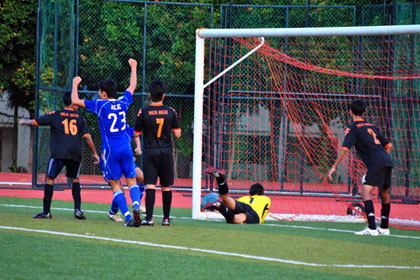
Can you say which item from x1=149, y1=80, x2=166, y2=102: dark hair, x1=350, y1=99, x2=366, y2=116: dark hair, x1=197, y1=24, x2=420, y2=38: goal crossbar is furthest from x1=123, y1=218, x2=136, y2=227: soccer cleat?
x1=197, y1=24, x2=420, y2=38: goal crossbar

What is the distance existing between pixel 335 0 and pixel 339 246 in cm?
1644

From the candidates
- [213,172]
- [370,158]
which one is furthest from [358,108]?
[213,172]

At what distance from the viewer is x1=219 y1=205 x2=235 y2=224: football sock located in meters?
9.42

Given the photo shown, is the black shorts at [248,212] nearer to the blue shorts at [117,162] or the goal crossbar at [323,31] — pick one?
the blue shorts at [117,162]

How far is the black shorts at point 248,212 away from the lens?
9766 mm

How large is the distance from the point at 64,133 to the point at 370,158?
4.44 metres

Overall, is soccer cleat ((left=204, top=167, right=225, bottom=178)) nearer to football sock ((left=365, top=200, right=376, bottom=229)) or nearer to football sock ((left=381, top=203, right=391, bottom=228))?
football sock ((left=365, top=200, right=376, bottom=229))

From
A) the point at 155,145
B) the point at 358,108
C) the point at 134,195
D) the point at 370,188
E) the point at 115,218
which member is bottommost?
the point at 115,218

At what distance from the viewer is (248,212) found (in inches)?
388

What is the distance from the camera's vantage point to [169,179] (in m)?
8.71

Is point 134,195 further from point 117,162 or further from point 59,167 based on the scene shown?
point 59,167

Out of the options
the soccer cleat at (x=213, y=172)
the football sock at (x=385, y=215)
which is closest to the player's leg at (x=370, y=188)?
the football sock at (x=385, y=215)

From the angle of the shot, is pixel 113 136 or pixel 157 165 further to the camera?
pixel 157 165

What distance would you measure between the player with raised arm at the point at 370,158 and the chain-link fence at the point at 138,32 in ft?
29.0
